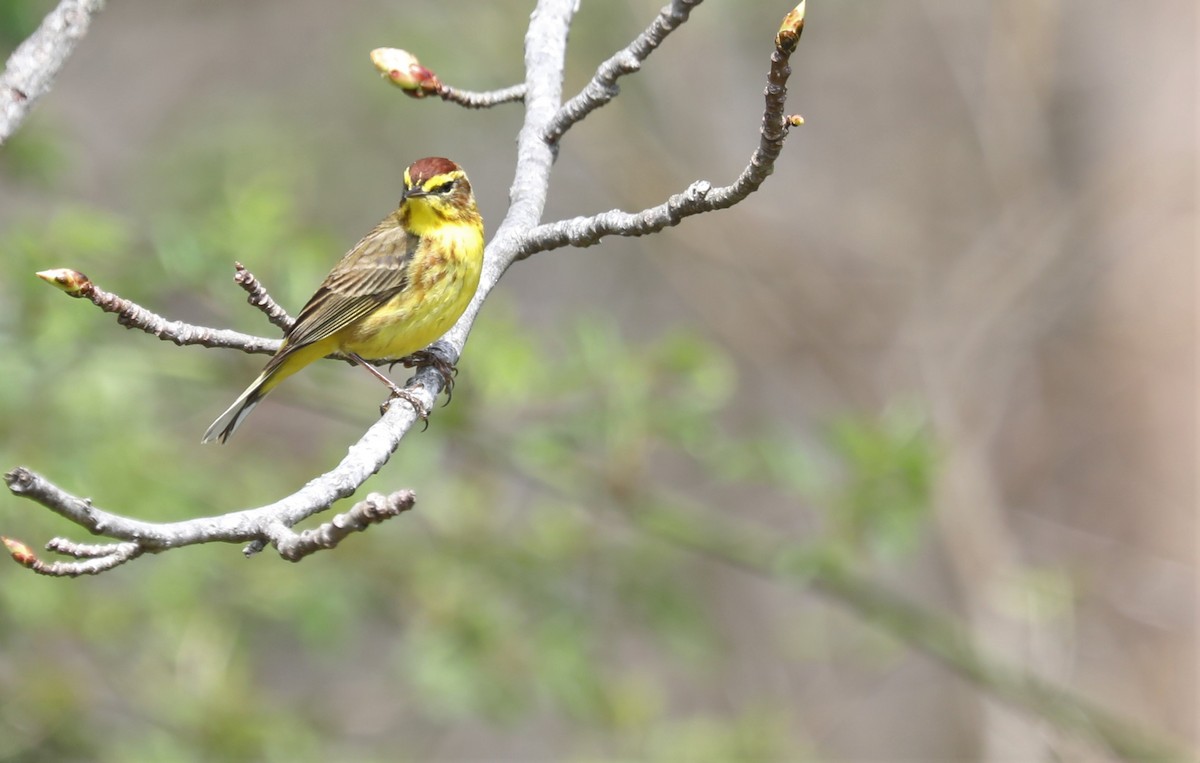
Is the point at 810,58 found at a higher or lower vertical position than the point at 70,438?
higher

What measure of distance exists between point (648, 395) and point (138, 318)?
345 centimetres

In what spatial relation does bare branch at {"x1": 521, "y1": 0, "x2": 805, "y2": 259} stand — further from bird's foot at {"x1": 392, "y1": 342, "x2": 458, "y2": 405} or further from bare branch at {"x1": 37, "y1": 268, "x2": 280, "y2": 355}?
bare branch at {"x1": 37, "y1": 268, "x2": 280, "y2": 355}

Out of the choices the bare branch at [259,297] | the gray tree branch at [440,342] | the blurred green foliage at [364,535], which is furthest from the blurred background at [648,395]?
the bare branch at [259,297]

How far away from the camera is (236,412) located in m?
4.82

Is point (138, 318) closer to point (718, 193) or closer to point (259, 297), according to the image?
point (259, 297)

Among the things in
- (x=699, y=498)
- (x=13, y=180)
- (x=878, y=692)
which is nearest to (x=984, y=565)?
(x=878, y=692)

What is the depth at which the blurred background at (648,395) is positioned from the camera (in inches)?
237

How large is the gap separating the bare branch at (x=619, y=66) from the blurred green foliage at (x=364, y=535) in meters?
2.16

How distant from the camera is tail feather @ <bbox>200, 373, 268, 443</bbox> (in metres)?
4.58

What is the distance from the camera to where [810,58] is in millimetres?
11758

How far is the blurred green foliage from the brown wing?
819 millimetres

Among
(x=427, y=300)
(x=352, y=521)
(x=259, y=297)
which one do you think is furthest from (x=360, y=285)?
(x=352, y=521)

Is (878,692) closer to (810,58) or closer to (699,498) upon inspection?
(699,498)

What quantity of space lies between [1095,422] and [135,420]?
685cm
